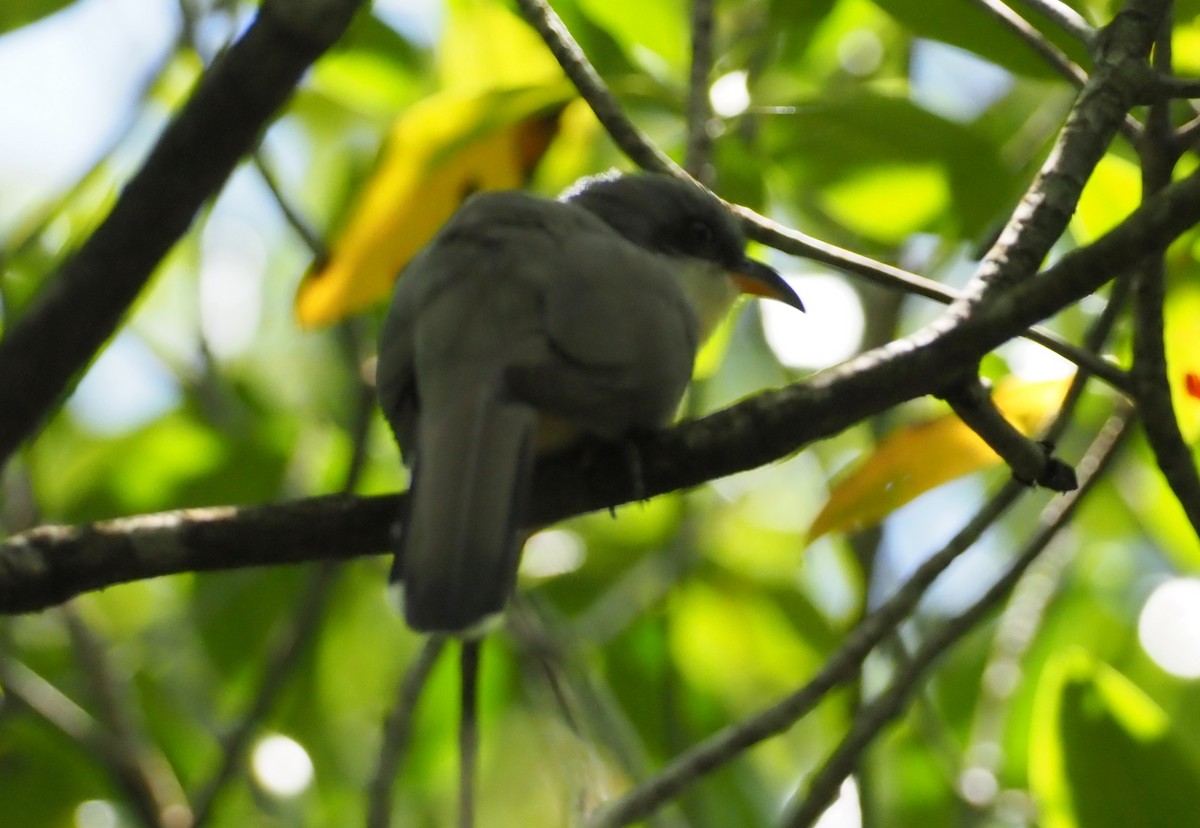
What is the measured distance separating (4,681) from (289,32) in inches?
102

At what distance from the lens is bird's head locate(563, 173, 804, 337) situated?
13.0 ft

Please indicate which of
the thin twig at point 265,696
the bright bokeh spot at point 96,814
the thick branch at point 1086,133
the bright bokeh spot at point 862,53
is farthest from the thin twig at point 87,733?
the bright bokeh spot at point 862,53

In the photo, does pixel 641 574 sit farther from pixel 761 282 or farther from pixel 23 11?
pixel 23 11

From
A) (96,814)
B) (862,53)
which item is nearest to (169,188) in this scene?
(96,814)

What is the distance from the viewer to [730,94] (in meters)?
3.92

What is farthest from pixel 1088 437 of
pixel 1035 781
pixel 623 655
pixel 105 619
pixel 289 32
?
pixel 289 32

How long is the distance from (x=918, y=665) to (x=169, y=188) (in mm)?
1854

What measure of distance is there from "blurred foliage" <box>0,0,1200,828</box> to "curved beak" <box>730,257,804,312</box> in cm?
20

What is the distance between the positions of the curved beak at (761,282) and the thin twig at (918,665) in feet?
3.27

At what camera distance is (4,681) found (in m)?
3.90

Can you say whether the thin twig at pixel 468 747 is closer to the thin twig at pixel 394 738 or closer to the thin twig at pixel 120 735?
the thin twig at pixel 394 738

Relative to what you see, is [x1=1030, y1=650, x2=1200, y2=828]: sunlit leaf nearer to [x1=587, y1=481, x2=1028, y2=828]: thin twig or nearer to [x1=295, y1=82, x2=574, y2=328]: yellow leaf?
[x1=587, y1=481, x2=1028, y2=828]: thin twig

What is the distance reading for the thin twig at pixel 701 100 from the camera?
335cm

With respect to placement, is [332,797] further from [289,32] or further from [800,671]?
[289,32]
